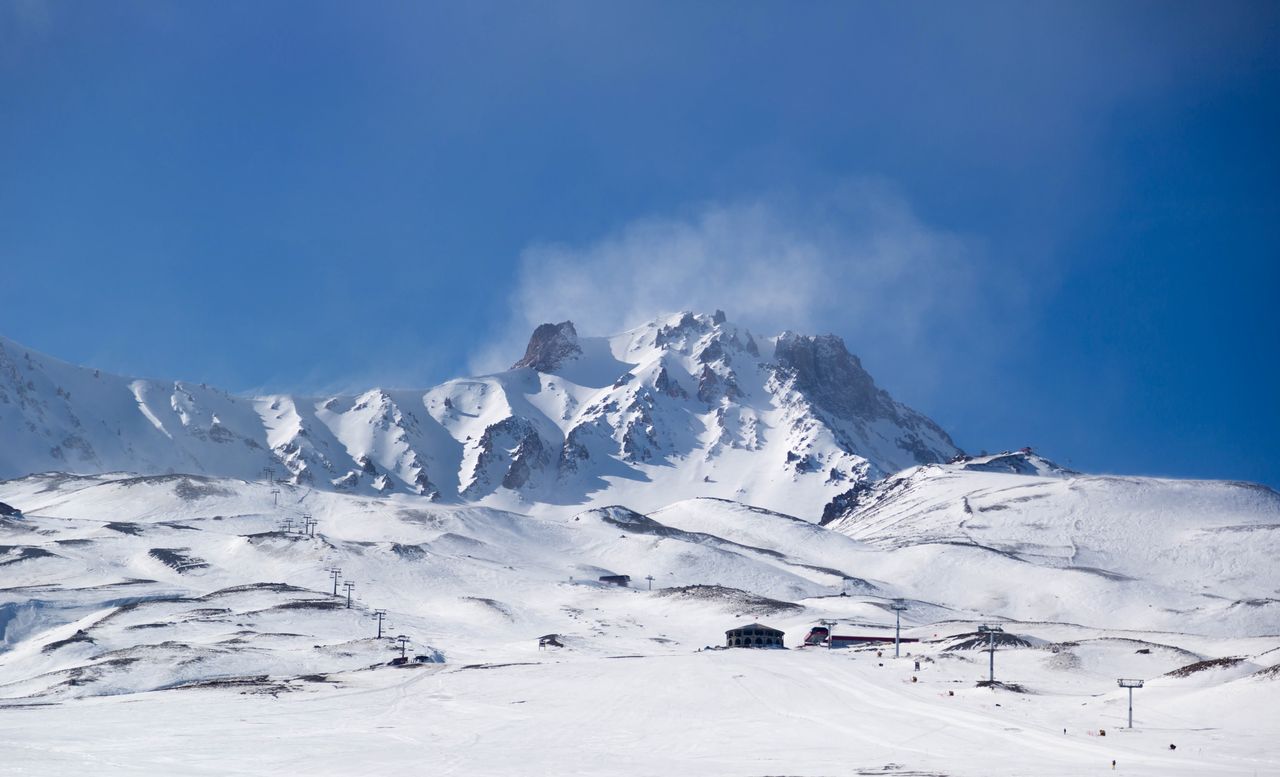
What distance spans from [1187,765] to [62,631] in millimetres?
94360

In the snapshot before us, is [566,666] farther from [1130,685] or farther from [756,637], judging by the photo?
[1130,685]

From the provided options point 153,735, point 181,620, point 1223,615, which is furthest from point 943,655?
point 1223,615

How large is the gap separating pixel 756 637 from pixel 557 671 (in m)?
31.7

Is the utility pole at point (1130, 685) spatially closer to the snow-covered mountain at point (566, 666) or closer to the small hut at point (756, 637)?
the snow-covered mountain at point (566, 666)

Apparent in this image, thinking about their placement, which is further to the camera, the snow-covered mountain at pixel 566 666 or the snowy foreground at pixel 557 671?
the snow-covered mountain at pixel 566 666

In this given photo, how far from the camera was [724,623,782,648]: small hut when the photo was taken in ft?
330

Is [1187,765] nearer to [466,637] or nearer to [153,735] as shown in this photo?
[153,735]

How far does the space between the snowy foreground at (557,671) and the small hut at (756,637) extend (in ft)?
21.4

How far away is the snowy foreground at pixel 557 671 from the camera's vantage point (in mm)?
40500

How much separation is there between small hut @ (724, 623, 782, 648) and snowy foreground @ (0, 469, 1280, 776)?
6.54 m

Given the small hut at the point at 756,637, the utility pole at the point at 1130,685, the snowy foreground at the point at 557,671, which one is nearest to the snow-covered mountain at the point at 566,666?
the snowy foreground at the point at 557,671

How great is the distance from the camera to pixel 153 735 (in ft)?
144

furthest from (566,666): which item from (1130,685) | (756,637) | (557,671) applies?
(1130,685)

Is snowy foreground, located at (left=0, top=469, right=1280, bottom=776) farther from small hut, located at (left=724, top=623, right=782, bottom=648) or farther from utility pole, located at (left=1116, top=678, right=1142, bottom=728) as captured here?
small hut, located at (left=724, top=623, right=782, bottom=648)
